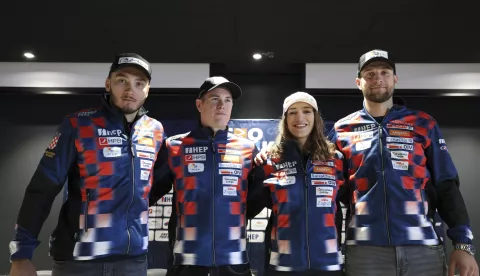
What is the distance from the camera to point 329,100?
4984mm

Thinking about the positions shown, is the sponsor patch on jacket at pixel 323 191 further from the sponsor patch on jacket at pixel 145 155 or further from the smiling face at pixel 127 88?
the smiling face at pixel 127 88

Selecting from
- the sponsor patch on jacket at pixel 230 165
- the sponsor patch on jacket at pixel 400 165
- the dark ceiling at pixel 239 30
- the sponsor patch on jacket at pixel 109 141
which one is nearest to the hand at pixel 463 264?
the sponsor patch on jacket at pixel 400 165

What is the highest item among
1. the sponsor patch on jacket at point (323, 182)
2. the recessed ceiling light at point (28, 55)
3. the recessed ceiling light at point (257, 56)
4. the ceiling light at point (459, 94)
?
the recessed ceiling light at point (28, 55)

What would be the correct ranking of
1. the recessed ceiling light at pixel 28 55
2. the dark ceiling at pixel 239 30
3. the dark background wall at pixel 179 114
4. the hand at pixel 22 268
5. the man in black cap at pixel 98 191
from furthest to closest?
the dark background wall at pixel 179 114, the recessed ceiling light at pixel 28 55, the dark ceiling at pixel 239 30, the man in black cap at pixel 98 191, the hand at pixel 22 268

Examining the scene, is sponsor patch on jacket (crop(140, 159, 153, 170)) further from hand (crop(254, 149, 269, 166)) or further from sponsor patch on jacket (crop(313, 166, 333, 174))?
sponsor patch on jacket (crop(313, 166, 333, 174))

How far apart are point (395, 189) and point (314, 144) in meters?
0.50

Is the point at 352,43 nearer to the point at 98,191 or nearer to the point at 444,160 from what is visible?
the point at 444,160

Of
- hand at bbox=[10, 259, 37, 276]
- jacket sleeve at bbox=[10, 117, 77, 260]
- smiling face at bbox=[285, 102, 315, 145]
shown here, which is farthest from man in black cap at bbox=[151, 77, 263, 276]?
hand at bbox=[10, 259, 37, 276]

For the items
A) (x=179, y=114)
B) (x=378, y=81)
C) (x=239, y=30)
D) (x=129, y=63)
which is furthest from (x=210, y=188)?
(x=179, y=114)

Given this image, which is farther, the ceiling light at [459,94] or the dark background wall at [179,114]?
the dark background wall at [179,114]

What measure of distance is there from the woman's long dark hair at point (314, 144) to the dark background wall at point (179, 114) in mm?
2718

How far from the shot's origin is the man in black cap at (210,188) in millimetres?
1921

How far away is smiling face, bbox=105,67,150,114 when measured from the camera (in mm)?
1991

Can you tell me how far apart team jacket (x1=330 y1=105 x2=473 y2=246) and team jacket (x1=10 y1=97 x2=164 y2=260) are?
3.81ft
